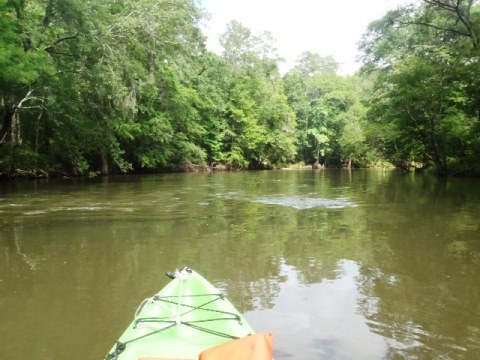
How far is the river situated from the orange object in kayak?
1020 millimetres

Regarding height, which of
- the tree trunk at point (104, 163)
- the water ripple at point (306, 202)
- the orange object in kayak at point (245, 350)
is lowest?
the water ripple at point (306, 202)

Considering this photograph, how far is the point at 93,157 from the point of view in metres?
32.0

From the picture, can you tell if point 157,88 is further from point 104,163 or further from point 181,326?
point 181,326

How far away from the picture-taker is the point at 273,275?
5.96m

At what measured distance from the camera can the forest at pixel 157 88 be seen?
17797 mm

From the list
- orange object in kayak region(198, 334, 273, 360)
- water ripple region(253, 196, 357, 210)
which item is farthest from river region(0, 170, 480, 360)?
water ripple region(253, 196, 357, 210)

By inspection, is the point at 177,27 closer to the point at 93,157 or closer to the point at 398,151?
the point at 93,157

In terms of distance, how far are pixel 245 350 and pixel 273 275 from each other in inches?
131

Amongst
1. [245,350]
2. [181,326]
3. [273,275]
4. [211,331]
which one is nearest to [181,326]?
[181,326]

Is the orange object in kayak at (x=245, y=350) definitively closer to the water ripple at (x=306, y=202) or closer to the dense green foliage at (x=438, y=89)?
the water ripple at (x=306, y=202)

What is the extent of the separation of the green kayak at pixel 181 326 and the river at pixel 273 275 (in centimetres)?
57

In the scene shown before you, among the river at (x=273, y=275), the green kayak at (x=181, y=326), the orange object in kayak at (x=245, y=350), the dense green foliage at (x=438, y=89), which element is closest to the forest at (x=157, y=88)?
the dense green foliage at (x=438, y=89)

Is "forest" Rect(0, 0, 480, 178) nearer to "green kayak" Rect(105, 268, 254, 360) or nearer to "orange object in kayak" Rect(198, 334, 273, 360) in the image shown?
"green kayak" Rect(105, 268, 254, 360)

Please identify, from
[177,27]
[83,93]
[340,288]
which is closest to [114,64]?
[83,93]
